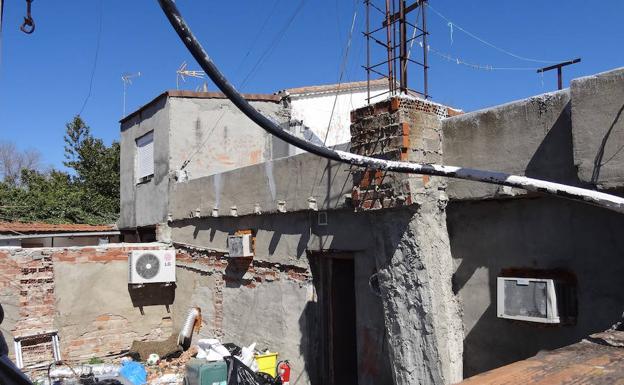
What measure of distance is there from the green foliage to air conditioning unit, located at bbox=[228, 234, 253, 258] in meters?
14.1

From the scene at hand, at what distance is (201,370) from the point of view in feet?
23.0

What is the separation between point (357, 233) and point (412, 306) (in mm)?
1339

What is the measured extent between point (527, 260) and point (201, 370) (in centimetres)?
487

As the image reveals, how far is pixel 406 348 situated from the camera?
4961mm

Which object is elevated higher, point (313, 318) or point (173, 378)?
point (313, 318)

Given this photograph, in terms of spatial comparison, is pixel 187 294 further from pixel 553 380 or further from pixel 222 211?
pixel 553 380

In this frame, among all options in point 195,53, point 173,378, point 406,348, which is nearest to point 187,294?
point 173,378

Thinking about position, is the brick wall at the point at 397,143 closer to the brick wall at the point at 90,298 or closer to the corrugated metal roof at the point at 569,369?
the corrugated metal roof at the point at 569,369

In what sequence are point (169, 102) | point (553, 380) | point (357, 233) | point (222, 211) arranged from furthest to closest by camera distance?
point (169, 102) < point (222, 211) < point (357, 233) < point (553, 380)

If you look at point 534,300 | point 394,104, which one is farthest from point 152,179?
point 534,300

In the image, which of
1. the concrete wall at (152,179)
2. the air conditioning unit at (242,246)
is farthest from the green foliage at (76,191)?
the air conditioning unit at (242,246)

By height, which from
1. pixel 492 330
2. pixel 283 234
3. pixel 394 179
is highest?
pixel 394 179

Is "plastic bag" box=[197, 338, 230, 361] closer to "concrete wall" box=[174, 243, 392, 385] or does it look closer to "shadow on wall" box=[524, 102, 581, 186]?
"concrete wall" box=[174, 243, 392, 385]

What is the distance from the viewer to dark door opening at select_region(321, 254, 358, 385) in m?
6.71
